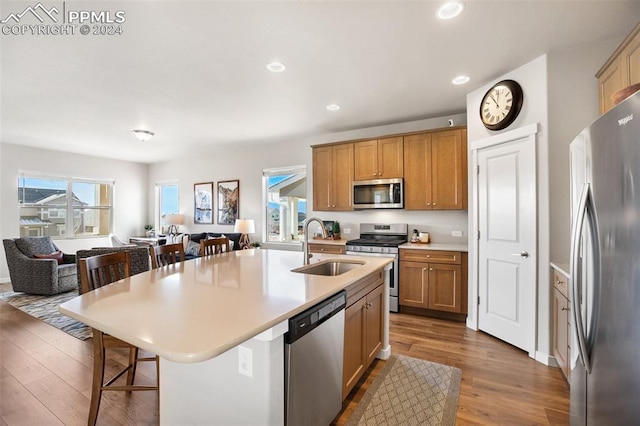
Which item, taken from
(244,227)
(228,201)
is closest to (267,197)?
(244,227)

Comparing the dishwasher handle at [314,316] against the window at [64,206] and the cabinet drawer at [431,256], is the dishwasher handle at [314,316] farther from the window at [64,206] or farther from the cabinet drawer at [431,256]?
the window at [64,206]

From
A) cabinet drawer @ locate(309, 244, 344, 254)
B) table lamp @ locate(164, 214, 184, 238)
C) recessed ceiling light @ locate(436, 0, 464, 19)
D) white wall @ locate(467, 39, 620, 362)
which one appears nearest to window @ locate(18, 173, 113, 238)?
table lamp @ locate(164, 214, 184, 238)

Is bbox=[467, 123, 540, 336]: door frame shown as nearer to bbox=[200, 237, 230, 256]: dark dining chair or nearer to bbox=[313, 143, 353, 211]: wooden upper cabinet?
bbox=[313, 143, 353, 211]: wooden upper cabinet

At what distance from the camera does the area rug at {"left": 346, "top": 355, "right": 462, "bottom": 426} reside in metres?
1.90

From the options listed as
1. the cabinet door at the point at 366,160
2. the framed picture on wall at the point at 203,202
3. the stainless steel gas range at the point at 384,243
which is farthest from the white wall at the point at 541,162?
the framed picture on wall at the point at 203,202

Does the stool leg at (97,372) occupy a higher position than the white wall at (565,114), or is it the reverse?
the white wall at (565,114)

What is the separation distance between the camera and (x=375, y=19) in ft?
6.89

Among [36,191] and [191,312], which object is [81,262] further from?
[36,191]

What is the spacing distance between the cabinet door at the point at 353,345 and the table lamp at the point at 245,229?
12.7ft

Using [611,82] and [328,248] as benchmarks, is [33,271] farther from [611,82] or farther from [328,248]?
[611,82]

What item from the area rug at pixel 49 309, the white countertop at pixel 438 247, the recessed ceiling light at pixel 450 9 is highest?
the recessed ceiling light at pixel 450 9

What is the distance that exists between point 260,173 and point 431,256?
12.4 ft

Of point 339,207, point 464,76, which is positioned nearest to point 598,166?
point 464,76

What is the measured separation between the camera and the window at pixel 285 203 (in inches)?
222
